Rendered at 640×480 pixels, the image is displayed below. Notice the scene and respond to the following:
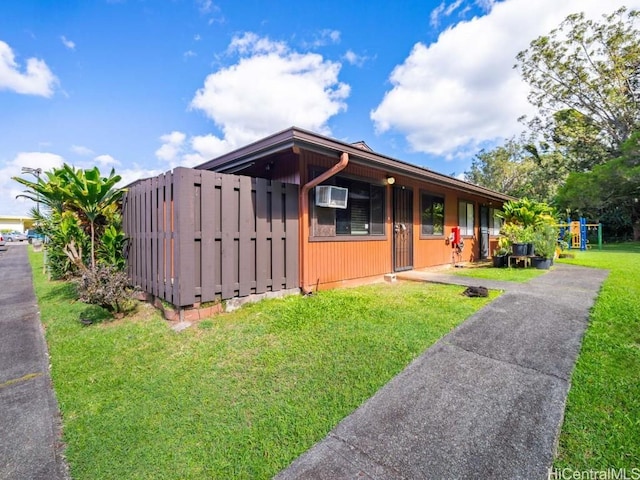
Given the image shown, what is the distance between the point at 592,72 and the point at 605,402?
82.5ft

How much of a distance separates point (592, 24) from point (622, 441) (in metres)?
25.8

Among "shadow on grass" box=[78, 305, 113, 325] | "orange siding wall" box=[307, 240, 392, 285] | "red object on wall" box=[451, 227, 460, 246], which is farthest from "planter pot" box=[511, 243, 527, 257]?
"shadow on grass" box=[78, 305, 113, 325]

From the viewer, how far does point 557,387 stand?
2164 mm

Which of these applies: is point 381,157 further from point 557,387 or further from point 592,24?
→ point 592,24

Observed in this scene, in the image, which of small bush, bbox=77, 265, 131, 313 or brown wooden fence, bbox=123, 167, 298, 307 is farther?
small bush, bbox=77, 265, 131, 313

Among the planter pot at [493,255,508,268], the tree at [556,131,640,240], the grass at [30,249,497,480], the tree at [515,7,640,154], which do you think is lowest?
the grass at [30,249,497,480]

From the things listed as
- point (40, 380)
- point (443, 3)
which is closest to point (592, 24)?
point (443, 3)

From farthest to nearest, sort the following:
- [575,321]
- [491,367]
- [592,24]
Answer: [592,24] < [575,321] < [491,367]

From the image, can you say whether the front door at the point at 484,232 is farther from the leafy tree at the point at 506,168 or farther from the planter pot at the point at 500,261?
the leafy tree at the point at 506,168

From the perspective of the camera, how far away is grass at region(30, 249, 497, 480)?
1.70 metres

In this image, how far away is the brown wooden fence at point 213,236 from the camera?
3.67 metres

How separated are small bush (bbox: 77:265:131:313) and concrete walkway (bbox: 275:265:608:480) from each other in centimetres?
371

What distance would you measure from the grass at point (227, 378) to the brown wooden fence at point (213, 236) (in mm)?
435

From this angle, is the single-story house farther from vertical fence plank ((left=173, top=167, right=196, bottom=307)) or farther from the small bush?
the small bush
